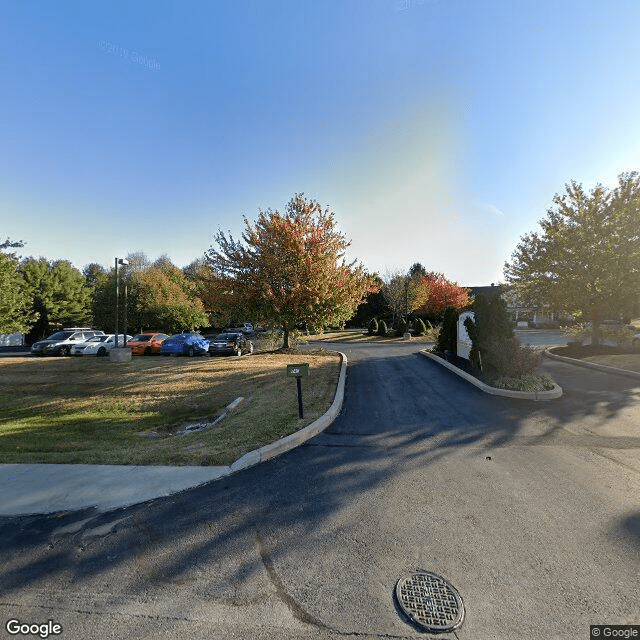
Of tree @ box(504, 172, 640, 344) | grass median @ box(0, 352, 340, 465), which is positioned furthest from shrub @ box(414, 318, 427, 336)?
grass median @ box(0, 352, 340, 465)

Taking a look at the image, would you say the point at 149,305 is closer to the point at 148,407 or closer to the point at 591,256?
the point at 148,407

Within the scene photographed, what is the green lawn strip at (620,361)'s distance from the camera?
13486 mm

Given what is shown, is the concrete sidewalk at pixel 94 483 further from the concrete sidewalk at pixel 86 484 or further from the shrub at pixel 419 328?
the shrub at pixel 419 328

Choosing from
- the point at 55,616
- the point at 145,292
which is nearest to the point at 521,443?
the point at 55,616

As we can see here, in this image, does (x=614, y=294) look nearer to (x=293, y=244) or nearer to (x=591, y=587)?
(x=293, y=244)

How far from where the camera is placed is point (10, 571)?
323cm

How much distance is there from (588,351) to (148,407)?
816 inches

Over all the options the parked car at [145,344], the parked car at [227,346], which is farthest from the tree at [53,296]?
the parked car at [227,346]

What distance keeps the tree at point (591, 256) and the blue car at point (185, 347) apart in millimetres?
20082

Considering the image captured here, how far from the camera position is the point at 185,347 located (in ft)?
72.5

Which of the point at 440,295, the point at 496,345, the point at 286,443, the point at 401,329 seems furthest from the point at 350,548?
the point at 440,295

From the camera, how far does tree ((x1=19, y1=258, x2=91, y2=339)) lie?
33.4m

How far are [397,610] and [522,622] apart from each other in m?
0.89

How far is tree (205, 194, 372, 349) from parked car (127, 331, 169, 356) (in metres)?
7.41
